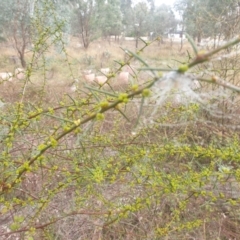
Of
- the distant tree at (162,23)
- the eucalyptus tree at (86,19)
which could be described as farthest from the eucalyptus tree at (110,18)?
the distant tree at (162,23)

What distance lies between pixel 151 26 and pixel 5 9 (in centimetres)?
1035

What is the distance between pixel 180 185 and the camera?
1.00 metres

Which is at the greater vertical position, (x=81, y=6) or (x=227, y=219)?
(x=81, y=6)

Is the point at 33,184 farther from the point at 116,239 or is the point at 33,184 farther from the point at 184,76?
the point at 184,76

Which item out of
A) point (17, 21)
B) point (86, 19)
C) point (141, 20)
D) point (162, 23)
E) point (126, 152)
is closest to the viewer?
point (126, 152)

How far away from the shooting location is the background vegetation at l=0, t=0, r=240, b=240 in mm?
593

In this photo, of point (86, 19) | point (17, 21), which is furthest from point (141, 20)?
point (17, 21)

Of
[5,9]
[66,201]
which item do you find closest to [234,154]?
[66,201]

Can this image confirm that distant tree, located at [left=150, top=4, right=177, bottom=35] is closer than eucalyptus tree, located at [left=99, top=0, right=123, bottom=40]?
No

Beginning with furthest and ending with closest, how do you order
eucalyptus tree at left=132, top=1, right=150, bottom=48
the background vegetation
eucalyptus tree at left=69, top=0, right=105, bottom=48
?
eucalyptus tree at left=132, top=1, right=150, bottom=48 < eucalyptus tree at left=69, top=0, right=105, bottom=48 < the background vegetation

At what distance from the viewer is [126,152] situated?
48.8 inches

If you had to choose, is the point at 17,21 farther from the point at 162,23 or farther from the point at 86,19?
the point at 162,23

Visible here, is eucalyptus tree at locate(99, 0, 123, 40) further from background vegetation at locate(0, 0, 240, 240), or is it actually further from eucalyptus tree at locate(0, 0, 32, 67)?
background vegetation at locate(0, 0, 240, 240)

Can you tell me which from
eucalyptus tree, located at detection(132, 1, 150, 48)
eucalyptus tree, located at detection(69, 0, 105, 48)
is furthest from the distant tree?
eucalyptus tree, located at detection(69, 0, 105, 48)
